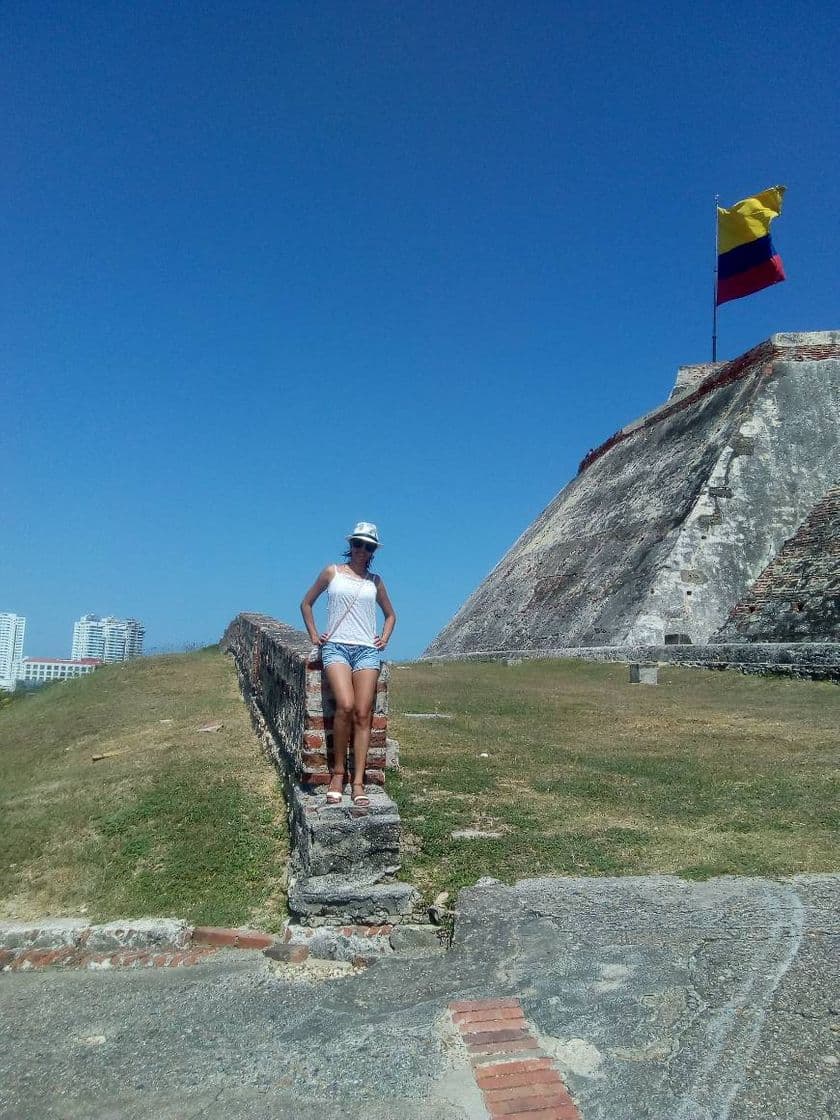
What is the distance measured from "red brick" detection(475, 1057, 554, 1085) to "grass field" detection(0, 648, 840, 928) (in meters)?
1.43

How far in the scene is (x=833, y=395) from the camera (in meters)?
18.0

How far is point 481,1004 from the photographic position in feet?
10.1

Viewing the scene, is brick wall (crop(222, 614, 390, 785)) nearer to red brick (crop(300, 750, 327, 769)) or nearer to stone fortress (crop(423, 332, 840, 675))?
red brick (crop(300, 750, 327, 769))

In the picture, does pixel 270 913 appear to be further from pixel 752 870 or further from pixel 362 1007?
pixel 752 870

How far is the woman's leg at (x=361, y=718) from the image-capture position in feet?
14.5

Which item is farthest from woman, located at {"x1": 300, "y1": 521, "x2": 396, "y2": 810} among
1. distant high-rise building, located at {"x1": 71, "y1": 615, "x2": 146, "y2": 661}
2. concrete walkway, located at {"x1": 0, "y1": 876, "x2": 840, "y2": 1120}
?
distant high-rise building, located at {"x1": 71, "y1": 615, "x2": 146, "y2": 661}

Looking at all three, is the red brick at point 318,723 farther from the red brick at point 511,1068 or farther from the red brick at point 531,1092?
the red brick at point 531,1092

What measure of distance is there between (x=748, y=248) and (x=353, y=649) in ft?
70.1

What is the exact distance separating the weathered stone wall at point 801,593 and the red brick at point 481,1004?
10599mm

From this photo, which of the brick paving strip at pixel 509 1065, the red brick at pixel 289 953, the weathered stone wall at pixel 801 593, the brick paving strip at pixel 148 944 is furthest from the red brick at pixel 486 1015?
the weathered stone wall at pixel 801 593

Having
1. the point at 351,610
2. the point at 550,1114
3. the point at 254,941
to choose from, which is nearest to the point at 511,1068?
the point at 550,1114

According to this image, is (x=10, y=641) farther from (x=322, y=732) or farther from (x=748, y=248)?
(x=322, y=732)

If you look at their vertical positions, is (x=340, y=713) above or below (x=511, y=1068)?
above

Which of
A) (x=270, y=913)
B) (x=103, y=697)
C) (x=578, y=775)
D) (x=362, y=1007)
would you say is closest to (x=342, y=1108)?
(x=362, y=1007)
